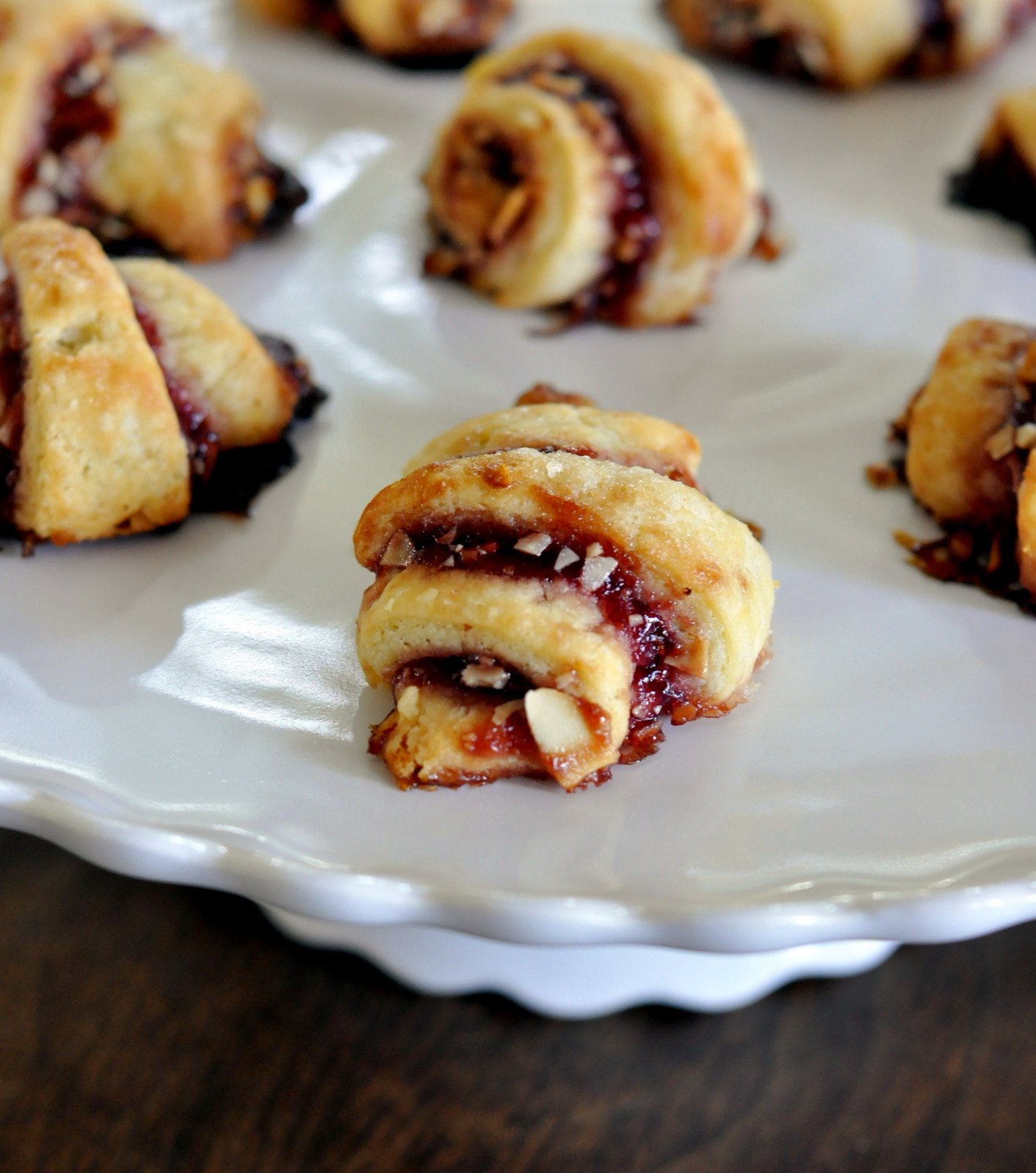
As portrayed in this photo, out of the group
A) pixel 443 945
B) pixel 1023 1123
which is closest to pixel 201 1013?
pixel 443 945

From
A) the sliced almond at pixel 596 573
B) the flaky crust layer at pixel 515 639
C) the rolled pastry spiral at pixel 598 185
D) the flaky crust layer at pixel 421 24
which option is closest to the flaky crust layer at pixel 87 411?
the flaky crust layer at pixel 515 639

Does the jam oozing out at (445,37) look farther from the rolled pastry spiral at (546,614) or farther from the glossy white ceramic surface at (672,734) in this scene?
the rolled pastry spiral at (546,614)

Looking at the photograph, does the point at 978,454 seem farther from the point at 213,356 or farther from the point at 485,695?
the point at 213,356

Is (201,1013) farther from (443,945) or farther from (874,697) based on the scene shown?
(874,697)

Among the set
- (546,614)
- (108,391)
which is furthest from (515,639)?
(108,391)

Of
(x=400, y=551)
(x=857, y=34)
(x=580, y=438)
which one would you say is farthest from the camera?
(x=857, y=34)

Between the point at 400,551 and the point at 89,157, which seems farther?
the point at 89,157
